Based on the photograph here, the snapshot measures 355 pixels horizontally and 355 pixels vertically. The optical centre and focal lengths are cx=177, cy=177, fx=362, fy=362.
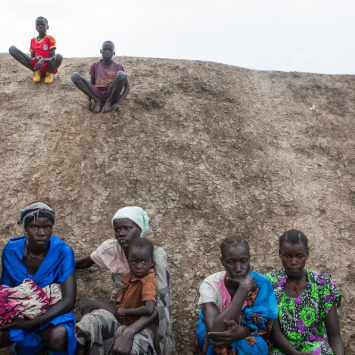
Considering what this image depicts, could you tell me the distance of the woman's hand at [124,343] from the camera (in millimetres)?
2564

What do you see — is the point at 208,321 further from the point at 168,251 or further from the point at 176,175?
the point at 176,175

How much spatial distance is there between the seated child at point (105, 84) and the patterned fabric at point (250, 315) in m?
3.87

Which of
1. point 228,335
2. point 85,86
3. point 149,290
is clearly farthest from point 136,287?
point 85,86

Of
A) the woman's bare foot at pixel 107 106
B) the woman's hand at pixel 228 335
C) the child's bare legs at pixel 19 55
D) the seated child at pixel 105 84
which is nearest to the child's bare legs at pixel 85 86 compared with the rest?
the seated child at pixel 105 84

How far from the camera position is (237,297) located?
2.60 metres

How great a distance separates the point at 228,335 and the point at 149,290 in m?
0.69

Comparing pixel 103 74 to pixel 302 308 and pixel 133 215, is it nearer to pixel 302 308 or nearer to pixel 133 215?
pixel 133 215

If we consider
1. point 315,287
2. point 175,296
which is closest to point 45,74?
point 175,296

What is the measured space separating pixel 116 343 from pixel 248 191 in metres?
2.96

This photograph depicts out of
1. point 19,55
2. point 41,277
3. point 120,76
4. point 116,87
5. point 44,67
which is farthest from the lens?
point 44,67

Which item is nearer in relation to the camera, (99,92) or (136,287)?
(136,287)

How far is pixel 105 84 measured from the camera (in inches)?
231

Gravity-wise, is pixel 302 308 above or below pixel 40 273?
below

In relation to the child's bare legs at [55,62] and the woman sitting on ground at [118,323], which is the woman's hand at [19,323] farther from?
the child's bare legs at [55,62]
